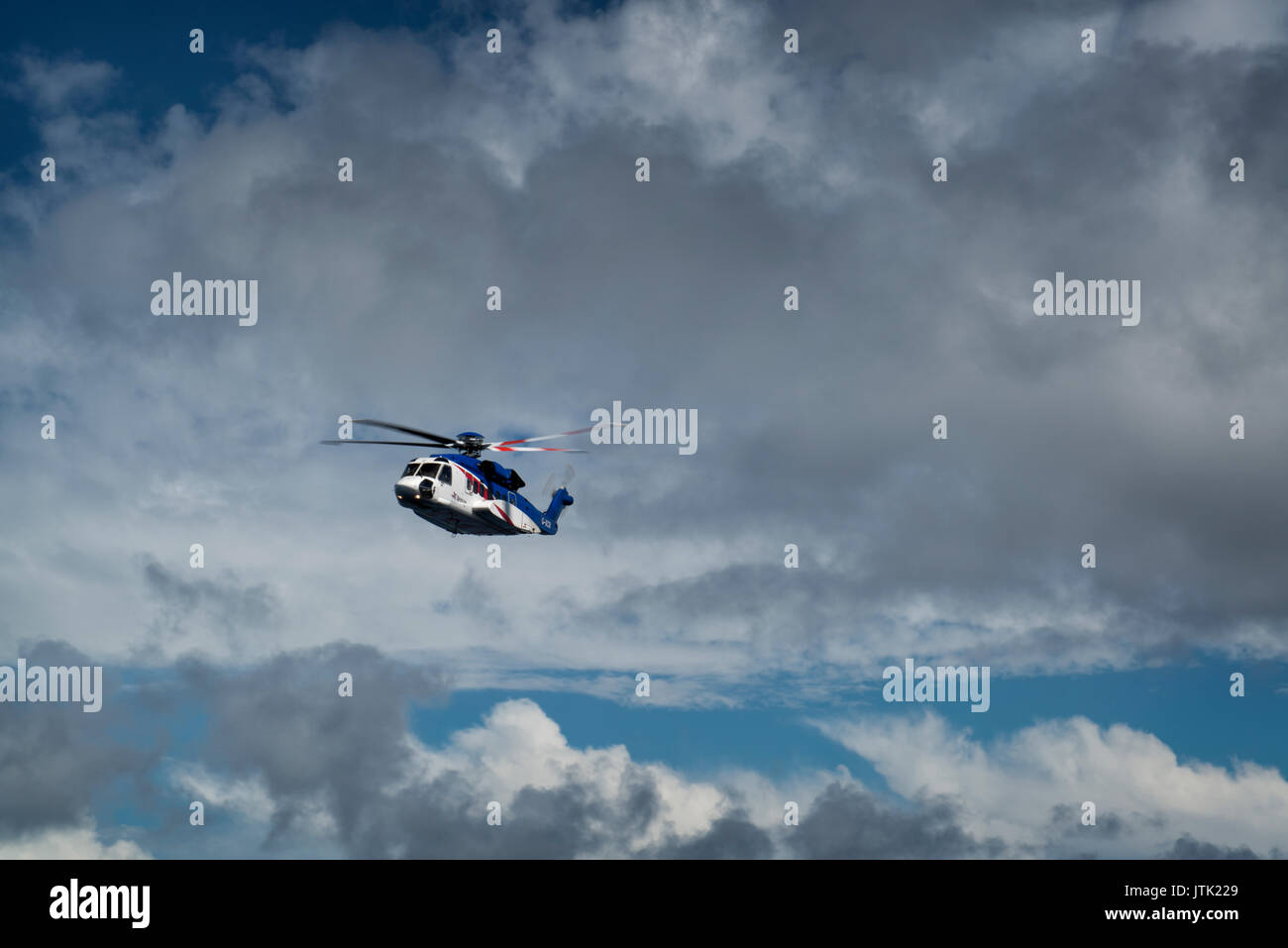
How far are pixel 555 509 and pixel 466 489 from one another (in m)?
17.6

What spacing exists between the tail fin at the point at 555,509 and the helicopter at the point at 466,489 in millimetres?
1989

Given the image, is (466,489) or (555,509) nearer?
(466,489)

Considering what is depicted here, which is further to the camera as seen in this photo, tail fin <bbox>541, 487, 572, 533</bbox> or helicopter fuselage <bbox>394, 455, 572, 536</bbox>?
tail fin <bbox>541, 487, 572, 533</bbox>

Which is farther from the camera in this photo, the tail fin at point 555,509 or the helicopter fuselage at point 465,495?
the tail fin at point 555,509

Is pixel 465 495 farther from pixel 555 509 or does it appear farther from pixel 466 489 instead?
pixel 555 509

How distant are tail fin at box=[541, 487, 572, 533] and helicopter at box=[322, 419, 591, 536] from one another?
1.99 m

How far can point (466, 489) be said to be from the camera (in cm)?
6888

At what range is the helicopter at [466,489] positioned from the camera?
6700cm

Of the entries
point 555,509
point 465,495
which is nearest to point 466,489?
point 465,495

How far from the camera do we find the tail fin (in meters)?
81.7
